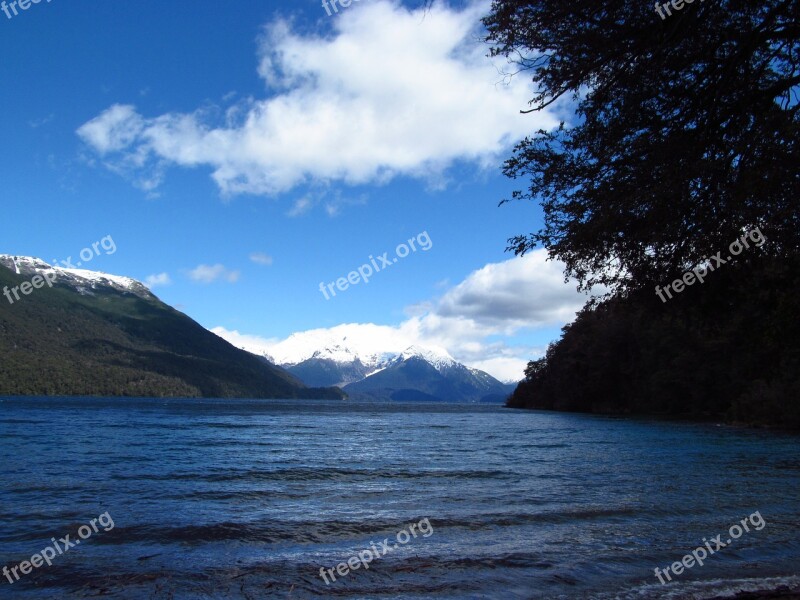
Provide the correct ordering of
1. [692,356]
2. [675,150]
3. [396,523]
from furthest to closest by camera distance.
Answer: [692,356] < [396,523] < [675,150]

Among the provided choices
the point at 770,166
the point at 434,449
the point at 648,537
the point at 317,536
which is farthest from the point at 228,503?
the point at 434,449

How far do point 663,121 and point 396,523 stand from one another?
11196 mm

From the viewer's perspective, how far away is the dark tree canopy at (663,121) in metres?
8.44

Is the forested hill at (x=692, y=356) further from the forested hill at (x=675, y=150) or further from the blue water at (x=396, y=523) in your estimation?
the blue water at (x=396, y=523)

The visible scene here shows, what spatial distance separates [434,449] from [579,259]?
96.6 ft

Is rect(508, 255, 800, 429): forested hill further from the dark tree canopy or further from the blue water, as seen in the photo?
the blue water

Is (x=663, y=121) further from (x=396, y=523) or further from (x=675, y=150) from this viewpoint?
(x=396, y=523)

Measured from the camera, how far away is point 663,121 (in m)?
9.29

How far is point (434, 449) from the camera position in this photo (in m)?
37.5

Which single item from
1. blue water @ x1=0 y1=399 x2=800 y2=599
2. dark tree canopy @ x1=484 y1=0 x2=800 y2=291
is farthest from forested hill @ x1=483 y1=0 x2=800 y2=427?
blue water @ x1=0 y1=399 x2=800 y2=599

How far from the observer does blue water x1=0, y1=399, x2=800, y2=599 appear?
10.1 meters

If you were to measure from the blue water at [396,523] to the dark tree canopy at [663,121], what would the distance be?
5.87 metres

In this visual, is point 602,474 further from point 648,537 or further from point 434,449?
point 434,449

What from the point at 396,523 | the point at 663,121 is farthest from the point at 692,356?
the point at 663,121
